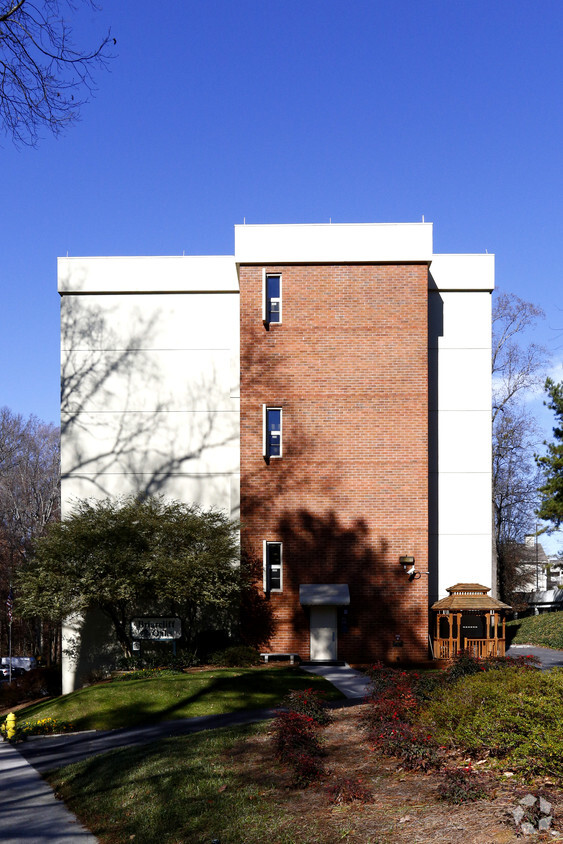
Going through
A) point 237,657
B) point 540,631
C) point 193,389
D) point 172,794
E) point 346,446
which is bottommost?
point 540,631

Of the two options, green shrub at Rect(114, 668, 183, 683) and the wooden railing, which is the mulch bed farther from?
the wooden railing

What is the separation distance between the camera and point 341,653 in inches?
931

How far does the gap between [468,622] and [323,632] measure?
4.97m

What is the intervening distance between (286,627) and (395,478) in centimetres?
544

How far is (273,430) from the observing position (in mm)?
24625

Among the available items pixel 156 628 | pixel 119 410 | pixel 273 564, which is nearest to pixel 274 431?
pixel 273 564

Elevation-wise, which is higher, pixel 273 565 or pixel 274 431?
pixel 274 431

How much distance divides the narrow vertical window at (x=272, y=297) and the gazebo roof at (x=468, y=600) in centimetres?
990

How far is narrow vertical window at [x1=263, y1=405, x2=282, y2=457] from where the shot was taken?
80.0 feet

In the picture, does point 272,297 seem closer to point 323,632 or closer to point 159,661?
point 323,632

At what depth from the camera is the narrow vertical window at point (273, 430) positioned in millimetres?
24375

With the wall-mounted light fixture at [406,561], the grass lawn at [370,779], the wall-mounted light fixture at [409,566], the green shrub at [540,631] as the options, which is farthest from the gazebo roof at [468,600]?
the grass lawn at [370,779]

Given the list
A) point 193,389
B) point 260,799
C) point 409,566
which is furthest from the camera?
point 193,389

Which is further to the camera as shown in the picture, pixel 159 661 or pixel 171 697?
pixel 159 661
